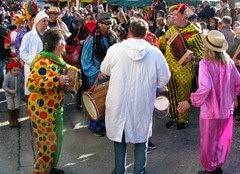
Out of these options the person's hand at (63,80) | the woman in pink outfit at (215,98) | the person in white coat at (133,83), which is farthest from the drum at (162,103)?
the person's hand at (63,80)

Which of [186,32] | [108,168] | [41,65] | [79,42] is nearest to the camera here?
[41,65]

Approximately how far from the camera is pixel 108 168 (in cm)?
440

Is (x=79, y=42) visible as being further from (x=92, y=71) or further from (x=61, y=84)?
(x=61, y=84)

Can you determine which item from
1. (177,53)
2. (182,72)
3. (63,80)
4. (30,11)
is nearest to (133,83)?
(63,80)

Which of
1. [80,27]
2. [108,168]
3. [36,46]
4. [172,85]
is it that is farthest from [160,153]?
[80,27]

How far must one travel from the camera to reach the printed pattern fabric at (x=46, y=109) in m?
3.47

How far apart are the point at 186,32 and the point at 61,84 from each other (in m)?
2.67

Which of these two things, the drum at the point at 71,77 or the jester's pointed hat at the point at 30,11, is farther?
the jester's pointed hat at the point at 30,11

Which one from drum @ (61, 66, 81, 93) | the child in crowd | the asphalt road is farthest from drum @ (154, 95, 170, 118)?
the child in crowd

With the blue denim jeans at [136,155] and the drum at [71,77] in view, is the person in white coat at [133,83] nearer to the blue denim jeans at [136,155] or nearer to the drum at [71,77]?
the blue denim jeans at [136,155]

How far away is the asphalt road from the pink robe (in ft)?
1.60

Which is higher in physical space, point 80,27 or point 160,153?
point 80,27

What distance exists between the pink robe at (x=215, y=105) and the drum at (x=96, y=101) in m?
1.00

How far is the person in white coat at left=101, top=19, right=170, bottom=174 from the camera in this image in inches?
138
